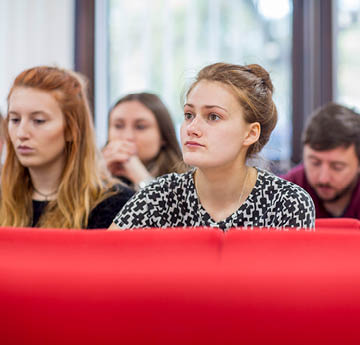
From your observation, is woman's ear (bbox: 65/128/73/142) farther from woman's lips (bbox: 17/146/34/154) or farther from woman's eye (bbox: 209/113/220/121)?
woman's eye (bbox: 209/113/220/121)

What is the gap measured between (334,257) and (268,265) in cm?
8

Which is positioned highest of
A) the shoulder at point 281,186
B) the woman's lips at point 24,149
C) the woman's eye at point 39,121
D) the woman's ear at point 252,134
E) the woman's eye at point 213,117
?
the woman's eye at point 39,121

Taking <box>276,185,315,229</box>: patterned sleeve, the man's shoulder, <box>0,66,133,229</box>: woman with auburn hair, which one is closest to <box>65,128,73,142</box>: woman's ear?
<box>0,66,133,229</box>: woman with auburn hair

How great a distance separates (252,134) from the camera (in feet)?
3.77

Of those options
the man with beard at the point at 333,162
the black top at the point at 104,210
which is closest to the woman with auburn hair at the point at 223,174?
the black top at the point at 104,210

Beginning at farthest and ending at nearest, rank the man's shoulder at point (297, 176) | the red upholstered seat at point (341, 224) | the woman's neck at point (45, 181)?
1. the man's shoulder at point (297, 176)
2. the woman's neck at point (45, 181)
3. the red upholstered seat at point (341, 224)

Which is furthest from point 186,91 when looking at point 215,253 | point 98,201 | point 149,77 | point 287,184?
point 149,77

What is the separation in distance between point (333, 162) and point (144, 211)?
122 centimetres

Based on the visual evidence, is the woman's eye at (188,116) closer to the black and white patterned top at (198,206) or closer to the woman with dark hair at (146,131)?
the black and white patterned top at (198,206)

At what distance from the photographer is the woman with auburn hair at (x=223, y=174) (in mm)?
1073

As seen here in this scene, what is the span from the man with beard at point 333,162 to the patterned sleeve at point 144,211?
3.57 feet

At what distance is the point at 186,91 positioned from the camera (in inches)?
48.1

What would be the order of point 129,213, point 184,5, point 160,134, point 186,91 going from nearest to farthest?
point 129,213 < point 186,91 < point 160,134 < point 184,5

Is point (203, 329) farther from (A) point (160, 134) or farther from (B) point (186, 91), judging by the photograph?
(A) point (160, 134)
